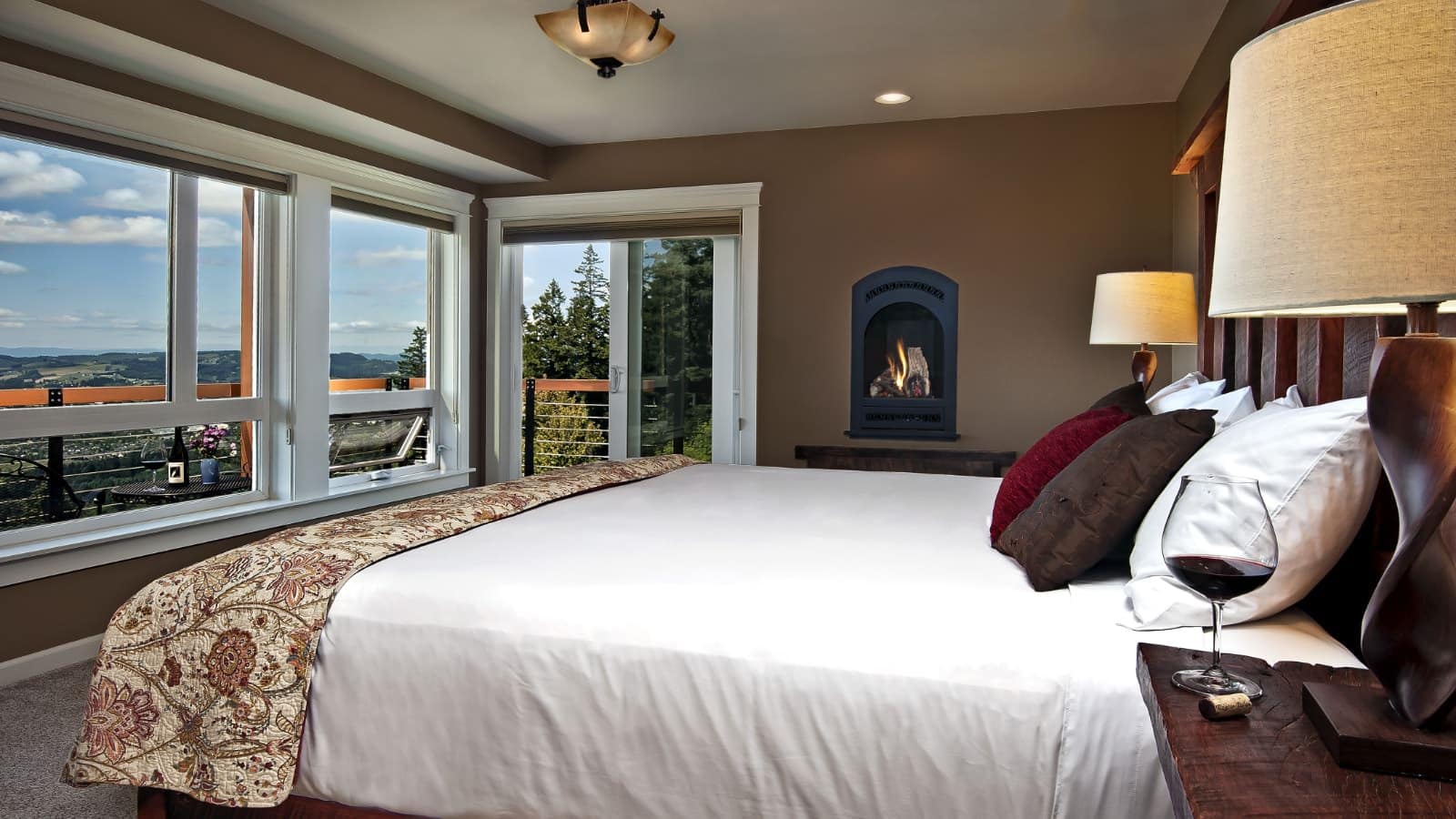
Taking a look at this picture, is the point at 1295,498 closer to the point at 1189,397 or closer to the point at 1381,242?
the point at 1381,242

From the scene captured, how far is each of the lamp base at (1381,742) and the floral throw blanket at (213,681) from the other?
166cm

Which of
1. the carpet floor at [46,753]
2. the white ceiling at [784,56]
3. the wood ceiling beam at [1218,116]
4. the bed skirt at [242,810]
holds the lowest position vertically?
the carpet floor at [46,753]

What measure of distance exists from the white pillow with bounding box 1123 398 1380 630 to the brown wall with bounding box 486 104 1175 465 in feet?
10.9

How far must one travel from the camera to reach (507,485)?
287cm

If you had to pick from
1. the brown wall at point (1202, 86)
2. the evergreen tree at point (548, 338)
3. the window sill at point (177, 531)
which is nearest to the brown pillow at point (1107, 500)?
the brown wall at point (1202, 86)

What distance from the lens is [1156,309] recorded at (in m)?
3.44

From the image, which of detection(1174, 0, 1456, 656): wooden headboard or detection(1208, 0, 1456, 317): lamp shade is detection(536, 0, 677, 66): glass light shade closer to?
detection(1174, 0, 1456, 656): wooden headboard

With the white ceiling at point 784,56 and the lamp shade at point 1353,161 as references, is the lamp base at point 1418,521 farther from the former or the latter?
the white ceiling at point 784,56

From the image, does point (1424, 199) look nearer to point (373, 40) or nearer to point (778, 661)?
point (778, 661)

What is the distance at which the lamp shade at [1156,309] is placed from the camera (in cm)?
344

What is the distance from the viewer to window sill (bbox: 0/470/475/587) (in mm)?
3245

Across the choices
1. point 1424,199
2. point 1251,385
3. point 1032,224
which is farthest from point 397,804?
point 1032,224

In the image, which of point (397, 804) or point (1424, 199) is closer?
point (1424, 199)

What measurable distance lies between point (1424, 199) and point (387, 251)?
4.98m
